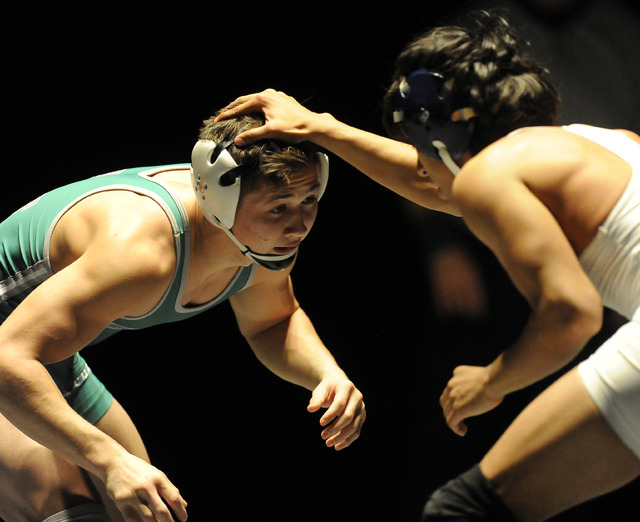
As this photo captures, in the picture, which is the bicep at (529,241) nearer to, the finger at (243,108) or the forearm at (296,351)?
the finger at (243,108)

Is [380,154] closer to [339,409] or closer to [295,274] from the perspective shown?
[339,409]

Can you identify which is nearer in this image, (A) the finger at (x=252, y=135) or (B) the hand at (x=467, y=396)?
(B) the hand at (x=467, y=396)

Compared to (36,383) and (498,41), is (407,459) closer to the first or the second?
(36,383)

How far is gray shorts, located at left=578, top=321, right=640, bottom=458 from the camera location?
164 centimetres

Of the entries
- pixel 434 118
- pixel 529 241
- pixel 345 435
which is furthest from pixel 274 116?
pixel 529 241

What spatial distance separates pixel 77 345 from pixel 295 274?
1440 mm

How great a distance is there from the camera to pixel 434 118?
1.88 m

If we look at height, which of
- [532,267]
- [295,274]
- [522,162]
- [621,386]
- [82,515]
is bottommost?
[82,515]

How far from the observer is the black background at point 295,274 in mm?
3211

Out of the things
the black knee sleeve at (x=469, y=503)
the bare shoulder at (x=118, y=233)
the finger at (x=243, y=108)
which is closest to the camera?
the black knee sleeve at (x=469, y=503)

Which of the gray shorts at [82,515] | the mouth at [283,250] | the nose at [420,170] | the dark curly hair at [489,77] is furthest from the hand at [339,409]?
the dark curly hair at [489,77]

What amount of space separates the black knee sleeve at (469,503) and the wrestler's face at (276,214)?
2.83 feet

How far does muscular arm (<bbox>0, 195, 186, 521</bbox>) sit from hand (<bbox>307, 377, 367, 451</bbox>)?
0.48 m

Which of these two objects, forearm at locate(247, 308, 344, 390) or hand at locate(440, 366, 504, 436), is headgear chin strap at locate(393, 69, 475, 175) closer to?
hand at locate(440, 366, 504, 436)
